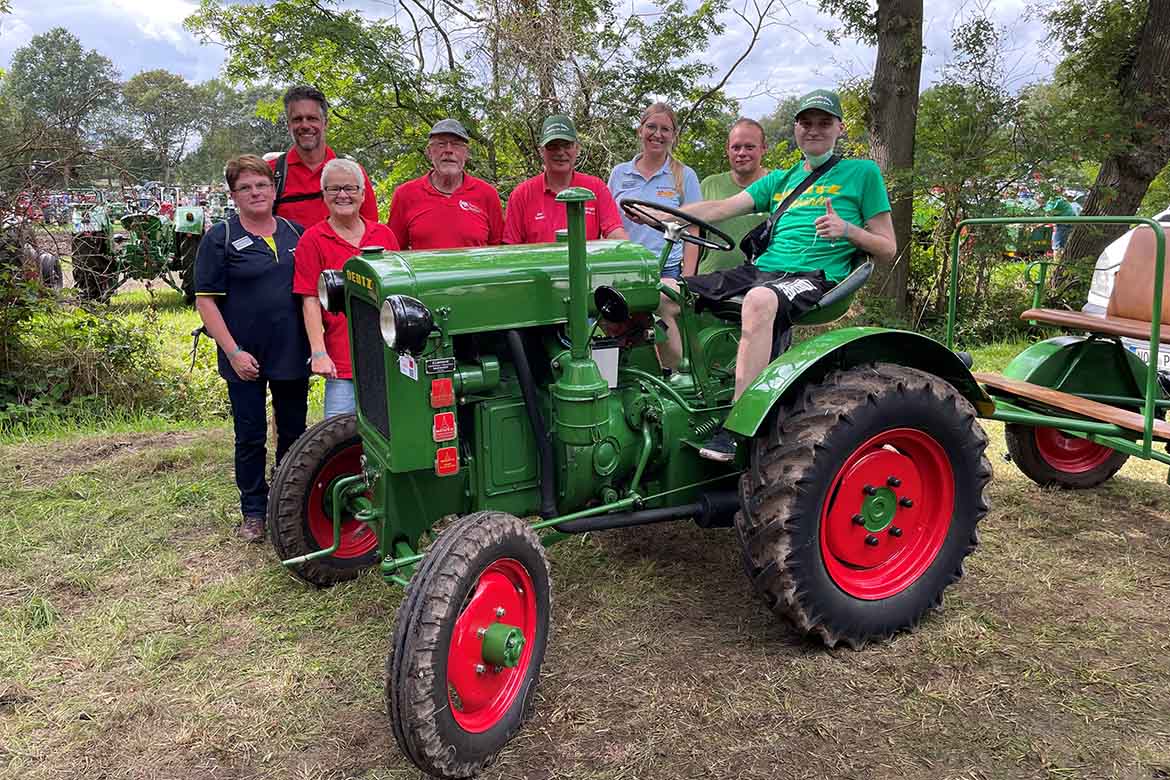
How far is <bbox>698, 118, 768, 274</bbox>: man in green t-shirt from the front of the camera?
4215mm

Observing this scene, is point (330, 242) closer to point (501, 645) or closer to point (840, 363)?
point (501, 645)

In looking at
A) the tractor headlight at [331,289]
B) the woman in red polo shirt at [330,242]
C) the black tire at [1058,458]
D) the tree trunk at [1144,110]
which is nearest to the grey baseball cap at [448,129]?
the woman in red polo shirt at [330,242]

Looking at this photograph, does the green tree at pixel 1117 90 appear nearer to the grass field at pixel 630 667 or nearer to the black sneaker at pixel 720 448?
the grass field at pixel 630 667

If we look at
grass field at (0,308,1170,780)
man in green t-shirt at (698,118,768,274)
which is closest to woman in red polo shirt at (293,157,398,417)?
grass field at (0,308,1170,780)

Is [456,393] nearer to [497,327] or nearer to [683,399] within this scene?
[497,327]

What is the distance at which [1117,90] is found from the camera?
8039 mm

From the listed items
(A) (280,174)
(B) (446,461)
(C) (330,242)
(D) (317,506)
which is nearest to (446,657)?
(B) (446,461)

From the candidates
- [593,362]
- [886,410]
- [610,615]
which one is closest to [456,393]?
[593,362]

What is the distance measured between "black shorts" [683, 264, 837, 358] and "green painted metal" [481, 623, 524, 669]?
1399 mm

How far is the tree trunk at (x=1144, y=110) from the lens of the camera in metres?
7.76

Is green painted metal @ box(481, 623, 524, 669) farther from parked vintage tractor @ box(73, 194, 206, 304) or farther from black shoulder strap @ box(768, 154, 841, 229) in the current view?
parked vintage tractor @ box(73, 194, 206, 304)

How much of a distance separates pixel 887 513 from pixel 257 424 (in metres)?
2.54

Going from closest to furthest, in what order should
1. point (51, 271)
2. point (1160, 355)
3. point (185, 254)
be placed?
point (1160, 355), point (51, 271), point (185, 254)

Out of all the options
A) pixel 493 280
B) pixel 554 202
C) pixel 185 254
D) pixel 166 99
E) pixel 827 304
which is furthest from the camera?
pixel 166 99
